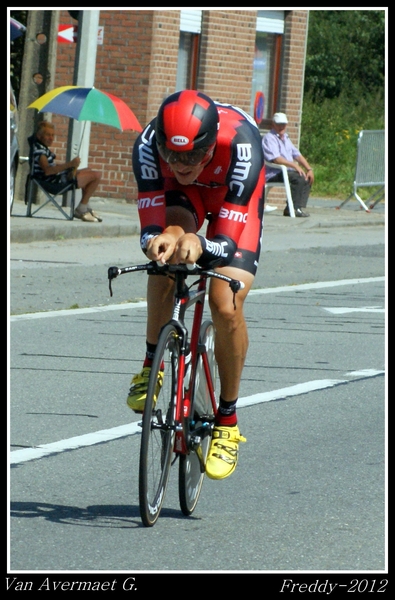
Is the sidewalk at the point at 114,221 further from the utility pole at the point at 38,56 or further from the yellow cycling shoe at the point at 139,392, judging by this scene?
the yellow cycling shoe at the point at 139,392

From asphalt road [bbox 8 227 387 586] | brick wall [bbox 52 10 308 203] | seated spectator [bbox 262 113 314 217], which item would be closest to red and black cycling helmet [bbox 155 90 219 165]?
asphalt road [bbox 8 227 387 586]

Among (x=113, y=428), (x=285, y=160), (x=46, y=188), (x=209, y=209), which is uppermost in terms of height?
(x=209, y=209)

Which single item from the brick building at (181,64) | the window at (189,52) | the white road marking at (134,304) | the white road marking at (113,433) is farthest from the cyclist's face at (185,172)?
the window at (189,52)

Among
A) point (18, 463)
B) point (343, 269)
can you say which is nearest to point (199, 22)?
point (343, 269)

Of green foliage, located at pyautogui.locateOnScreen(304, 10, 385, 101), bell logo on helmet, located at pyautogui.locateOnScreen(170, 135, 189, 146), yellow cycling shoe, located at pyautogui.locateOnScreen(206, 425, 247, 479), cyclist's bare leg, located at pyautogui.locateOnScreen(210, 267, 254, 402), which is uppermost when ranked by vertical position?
green foliage, located at pyautogui.locateOnScreen(304, 10, 385, 101)

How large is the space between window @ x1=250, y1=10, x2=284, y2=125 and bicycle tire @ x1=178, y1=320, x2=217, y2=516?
62.9ft

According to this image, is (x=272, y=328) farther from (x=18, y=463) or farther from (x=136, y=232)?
(x=136, y=232)

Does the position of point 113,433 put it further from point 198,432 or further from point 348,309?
point 348,309

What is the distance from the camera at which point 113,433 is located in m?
6.53

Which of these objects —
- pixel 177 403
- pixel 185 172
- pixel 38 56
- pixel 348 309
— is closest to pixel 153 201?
pixel 185 172

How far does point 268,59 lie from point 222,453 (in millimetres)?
20302

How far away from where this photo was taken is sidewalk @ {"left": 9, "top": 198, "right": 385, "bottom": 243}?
1627cm

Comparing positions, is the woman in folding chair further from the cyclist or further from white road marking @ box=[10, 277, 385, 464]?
the cyclist
